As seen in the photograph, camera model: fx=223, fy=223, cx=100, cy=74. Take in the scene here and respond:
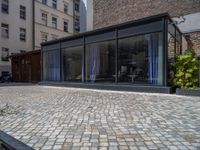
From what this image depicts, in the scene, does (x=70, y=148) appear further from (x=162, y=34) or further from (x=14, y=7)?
(x=14, y=7)

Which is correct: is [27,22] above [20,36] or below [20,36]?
above

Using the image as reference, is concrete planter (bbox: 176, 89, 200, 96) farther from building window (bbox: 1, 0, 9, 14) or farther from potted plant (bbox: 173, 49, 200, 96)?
building window (bbox: 1, 0, 9, 14)

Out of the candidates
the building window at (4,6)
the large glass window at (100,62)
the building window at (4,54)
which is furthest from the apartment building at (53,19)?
the large glass window at (100,62)

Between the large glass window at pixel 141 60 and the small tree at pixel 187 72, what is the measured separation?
69 cm

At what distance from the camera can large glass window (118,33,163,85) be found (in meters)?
9.29

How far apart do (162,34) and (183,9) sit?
194 inches

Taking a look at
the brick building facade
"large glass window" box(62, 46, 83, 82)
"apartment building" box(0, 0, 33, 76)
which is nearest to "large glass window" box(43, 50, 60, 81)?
"large glass window" box(62, 46, 83, 82)

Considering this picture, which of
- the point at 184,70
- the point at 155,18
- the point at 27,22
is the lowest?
the point at 184,70

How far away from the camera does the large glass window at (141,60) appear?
366 inches

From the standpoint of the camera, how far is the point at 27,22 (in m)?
27.1

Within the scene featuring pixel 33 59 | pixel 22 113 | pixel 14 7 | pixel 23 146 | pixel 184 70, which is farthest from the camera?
pixel 14 7

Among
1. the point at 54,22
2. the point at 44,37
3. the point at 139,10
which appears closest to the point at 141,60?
the point at 139,10

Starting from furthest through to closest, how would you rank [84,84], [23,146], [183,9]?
[183,9]
[84,84]
[23,146]

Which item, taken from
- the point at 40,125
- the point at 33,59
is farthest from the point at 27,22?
the point at 40,125
